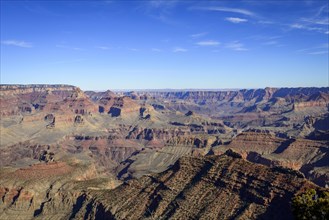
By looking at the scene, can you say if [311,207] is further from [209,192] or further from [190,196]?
[190,196]

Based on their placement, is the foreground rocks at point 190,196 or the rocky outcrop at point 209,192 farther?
the foreground rocks at point 190,196

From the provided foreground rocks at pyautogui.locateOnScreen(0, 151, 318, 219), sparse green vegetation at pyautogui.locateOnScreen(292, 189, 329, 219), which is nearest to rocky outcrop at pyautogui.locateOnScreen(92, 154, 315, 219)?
foreground rocks at pyautogui.locateOnScreen(0, 151, 318, 219)

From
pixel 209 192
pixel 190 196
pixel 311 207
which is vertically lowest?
pixel 190 196

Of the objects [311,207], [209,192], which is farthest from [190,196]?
[311,207]

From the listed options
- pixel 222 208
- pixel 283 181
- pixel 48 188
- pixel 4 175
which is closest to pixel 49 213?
pixel 48 188

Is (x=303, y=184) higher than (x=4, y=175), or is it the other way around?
(x=303, y=184)

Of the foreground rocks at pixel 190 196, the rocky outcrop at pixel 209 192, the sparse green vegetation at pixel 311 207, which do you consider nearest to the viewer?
the sparse green vegetation at pixel 311 207

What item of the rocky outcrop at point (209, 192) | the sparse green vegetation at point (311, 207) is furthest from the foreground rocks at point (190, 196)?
the sparse green vegetation at point (311, 207)

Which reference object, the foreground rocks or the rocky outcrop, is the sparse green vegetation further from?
the rocky outcrop

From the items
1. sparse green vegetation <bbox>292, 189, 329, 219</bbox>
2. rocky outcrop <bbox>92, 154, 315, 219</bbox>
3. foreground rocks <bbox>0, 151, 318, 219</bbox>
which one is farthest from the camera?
foreground rocks <bbox>0, 151, 318, 219</bbox>

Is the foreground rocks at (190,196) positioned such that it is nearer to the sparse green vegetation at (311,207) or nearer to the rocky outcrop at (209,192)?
the rocky outcrop at (209,192)

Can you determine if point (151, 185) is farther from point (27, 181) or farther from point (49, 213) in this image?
point (27, 181)
